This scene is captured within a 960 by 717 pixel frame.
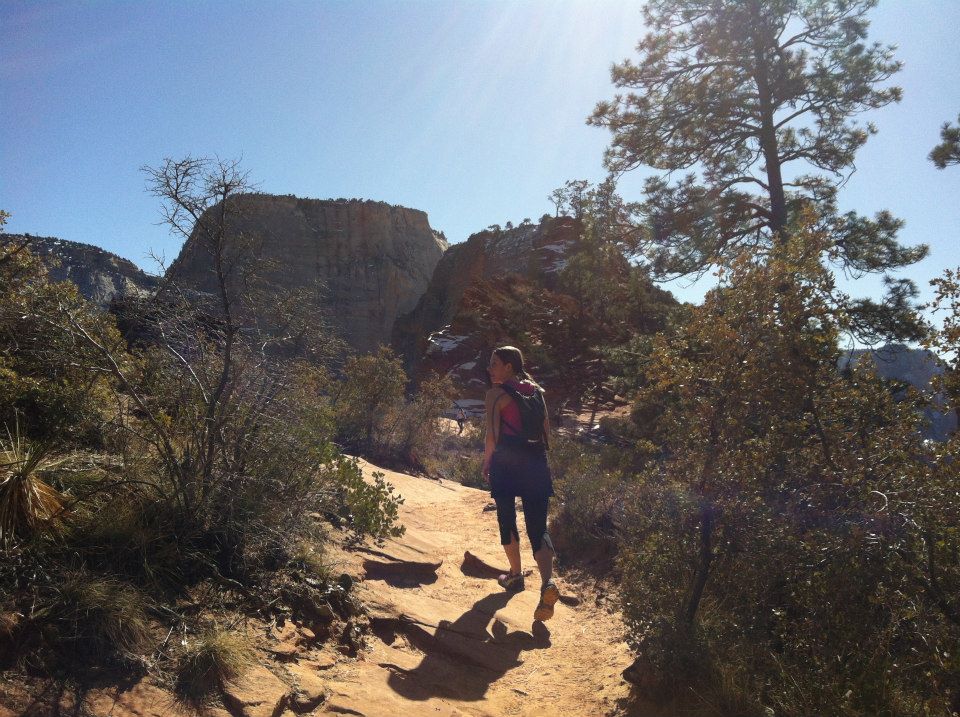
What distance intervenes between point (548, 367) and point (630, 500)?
57.9 ft

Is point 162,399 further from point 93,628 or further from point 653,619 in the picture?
point 653,619

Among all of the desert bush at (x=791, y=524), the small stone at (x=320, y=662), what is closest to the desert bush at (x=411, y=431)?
the small stone at (x=320, y=662)

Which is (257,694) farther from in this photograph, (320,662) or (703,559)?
(703,559)

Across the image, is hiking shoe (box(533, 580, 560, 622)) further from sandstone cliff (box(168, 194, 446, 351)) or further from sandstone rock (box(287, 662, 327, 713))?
sandstone cliff (box(168, 194, 446, 351))

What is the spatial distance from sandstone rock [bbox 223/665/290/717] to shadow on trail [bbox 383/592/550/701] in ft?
2.21

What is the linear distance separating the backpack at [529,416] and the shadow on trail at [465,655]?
3.87 feet

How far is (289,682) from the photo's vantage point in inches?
117

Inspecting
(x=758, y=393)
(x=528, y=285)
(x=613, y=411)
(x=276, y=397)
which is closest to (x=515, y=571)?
(x=276, y=397)

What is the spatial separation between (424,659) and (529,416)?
1643 millimetres

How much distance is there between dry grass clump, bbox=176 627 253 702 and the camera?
8.72 ft

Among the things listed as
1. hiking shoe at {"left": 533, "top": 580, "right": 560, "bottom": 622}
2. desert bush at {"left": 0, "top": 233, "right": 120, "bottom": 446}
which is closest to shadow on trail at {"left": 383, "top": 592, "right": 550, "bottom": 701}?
hiking shoe at {"left": 533, "top": 580, "right": 560, "bottom": 622}

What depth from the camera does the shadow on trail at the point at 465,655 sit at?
3.51 meters

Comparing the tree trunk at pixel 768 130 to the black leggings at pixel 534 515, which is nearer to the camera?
the black leggings at pixel 534 515

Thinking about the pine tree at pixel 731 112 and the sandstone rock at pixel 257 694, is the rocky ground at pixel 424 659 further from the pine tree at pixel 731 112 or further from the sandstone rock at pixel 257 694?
the pine tree at pixel 731 112
